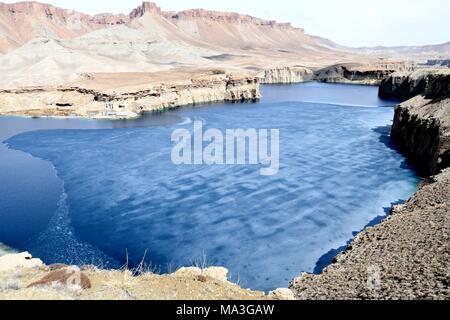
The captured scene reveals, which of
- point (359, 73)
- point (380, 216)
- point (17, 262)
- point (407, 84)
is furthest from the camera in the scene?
point (359, 73)

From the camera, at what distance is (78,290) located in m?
11.6

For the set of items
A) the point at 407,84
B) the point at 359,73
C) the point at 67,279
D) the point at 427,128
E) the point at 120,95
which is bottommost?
the point at 67,279

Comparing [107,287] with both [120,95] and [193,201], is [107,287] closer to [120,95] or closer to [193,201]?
[193,201]

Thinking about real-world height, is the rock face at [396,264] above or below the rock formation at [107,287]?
below

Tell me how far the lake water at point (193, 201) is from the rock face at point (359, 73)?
88967mm

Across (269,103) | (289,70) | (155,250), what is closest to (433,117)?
(155,250)

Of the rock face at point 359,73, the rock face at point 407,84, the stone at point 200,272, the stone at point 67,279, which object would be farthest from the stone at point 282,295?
the rock face at point 359,73

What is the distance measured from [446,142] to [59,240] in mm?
30538

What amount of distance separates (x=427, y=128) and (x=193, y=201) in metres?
24.8

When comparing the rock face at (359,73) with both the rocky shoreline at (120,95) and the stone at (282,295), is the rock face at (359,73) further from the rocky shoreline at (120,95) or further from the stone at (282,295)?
the stone at (282,295)

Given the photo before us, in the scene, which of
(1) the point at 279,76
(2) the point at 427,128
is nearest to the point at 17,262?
(2) the point at 427,128

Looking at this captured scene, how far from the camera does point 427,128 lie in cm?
3941

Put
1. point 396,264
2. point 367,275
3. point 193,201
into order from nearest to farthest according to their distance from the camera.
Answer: point 367,275 < point 396,264 < point 193,201

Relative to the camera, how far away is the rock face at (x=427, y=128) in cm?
3356
